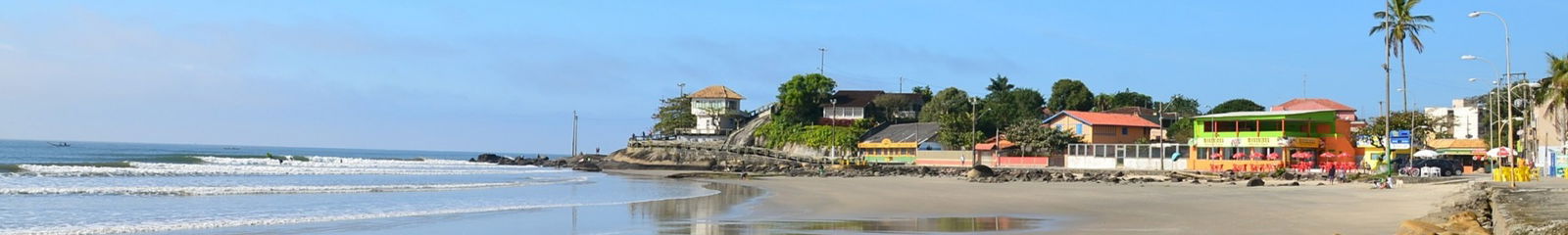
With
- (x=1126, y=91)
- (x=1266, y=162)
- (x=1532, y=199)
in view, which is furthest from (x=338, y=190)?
(x=1126, y=91)

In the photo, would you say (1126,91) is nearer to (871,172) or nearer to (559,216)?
(871,172)

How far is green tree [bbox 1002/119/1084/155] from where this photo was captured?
69.8 m

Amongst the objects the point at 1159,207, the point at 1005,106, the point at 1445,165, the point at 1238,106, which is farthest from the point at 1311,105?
the point at 1159,207

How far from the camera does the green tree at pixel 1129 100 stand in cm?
10869

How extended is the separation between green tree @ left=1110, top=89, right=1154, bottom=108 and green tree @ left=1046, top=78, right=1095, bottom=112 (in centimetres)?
339

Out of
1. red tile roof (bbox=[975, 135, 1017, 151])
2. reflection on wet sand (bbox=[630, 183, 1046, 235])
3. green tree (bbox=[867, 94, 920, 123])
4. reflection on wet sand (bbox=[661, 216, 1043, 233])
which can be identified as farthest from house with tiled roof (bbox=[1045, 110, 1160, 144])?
reflection on wet sand (bbox=[661, 216, 1043, 233])

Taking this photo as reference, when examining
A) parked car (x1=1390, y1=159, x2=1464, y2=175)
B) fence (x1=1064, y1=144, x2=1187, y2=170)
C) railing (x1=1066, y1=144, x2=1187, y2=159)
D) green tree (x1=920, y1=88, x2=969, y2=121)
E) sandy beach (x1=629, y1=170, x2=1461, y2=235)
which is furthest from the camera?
green tree (x1=920, y1=88, x2=969, y2=121)

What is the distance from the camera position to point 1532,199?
1750cm

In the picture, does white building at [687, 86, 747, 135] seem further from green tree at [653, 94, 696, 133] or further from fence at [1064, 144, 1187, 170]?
fence at [1064, 144, 1187, 170]

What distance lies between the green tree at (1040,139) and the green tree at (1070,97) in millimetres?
32953

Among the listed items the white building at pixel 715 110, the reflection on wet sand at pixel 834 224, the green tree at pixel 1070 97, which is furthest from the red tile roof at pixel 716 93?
the reflection on wet sand at pixel 834 224

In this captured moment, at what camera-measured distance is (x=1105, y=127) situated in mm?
73562

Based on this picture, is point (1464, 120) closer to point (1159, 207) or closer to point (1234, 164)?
point (1234, 164)

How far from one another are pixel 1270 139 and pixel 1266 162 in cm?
178
